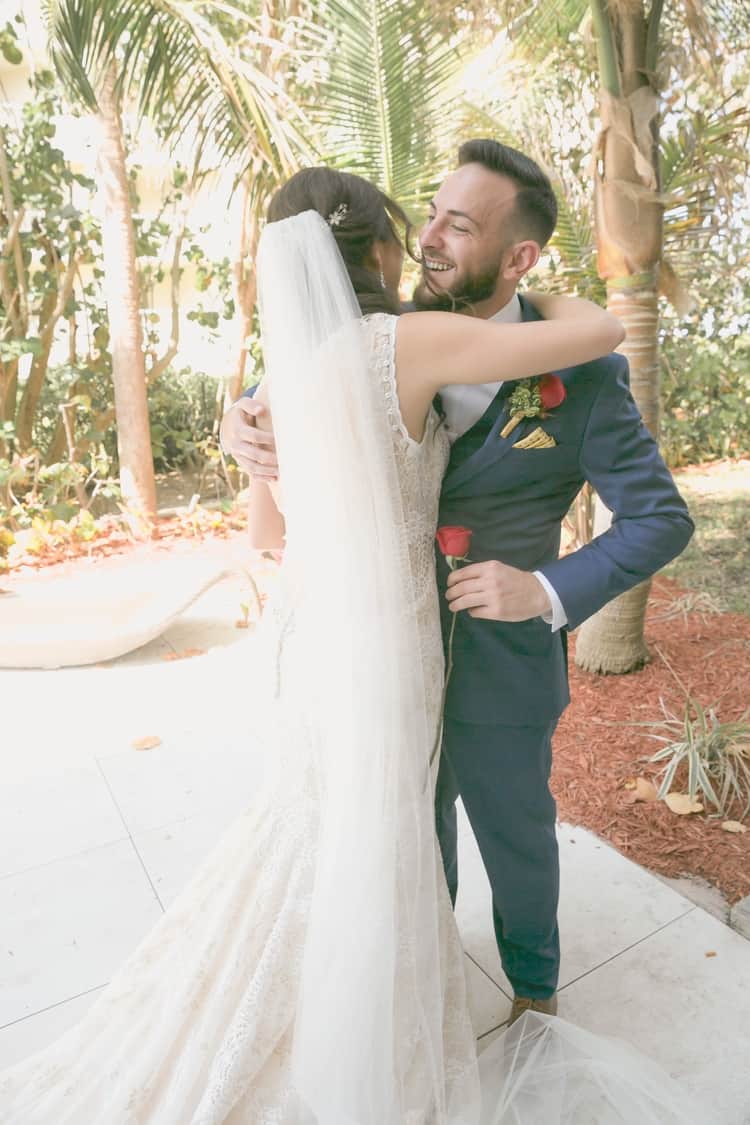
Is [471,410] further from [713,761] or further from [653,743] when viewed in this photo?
[653,743]

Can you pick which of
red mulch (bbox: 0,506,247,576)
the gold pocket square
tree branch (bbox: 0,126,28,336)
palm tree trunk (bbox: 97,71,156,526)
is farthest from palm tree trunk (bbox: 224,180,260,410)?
the gold pocket square

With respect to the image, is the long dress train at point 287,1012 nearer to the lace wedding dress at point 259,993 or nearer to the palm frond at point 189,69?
the lace wedding dress at point 259,993

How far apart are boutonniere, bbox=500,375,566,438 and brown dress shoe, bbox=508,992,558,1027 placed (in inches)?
54.4

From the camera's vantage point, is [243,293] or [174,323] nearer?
[243,293]

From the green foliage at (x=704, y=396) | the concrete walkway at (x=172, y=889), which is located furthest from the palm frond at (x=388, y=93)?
the green foliage at (x=704, y=396)

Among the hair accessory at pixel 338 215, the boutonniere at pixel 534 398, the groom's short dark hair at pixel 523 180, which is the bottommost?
the boutonniere at pixel 534 398

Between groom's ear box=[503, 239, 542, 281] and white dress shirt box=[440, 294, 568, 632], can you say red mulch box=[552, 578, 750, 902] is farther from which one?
groom's ear box=[503, 239, 542, 281]

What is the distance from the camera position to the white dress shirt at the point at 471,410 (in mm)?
1483

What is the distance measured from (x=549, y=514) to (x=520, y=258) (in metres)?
0.51

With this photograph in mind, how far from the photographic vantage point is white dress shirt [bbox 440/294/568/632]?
1.48 metres

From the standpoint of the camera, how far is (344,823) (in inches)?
57.2

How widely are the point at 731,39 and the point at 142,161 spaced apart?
20.8 ft

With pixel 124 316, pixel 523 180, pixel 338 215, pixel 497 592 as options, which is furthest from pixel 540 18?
pixel 124 316

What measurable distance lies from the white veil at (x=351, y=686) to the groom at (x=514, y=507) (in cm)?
19
